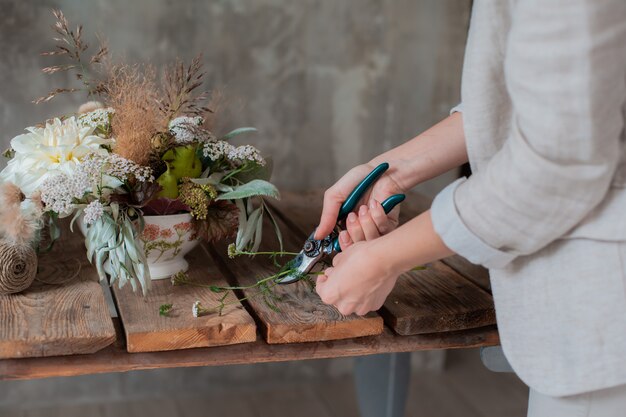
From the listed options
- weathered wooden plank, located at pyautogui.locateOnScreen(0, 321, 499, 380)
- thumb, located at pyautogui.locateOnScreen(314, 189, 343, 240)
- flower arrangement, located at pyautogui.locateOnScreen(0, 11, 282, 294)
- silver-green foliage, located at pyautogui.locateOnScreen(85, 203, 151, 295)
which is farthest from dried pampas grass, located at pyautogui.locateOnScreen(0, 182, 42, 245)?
thumb, located at pyautogui.locateOnScreen(314, 189, 343, 240)

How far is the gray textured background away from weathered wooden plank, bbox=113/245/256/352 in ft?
3.06

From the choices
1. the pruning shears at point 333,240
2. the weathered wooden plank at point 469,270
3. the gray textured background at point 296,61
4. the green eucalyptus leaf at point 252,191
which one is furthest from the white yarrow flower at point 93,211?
the gray textured background at point 296,61

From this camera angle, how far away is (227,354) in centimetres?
109

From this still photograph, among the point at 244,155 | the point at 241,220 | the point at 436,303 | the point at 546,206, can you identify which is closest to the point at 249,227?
the point at 241,220

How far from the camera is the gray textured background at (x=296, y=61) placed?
2.08 metres

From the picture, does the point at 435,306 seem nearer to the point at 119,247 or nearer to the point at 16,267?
the point at 119,247

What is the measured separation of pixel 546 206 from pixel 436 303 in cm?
47

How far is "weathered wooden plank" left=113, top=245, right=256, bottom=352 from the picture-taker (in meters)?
1.05

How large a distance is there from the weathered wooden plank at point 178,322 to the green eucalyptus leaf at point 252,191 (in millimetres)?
165

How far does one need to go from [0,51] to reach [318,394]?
1574mm

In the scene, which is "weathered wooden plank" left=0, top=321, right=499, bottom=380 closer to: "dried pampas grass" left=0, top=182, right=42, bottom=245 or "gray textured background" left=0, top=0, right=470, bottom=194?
"dried pampas grass" left=0, top=182, right=42, bottom=245

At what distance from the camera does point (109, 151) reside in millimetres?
1281

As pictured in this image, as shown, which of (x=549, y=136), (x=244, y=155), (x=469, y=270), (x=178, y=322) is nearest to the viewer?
(x=549, y=136)

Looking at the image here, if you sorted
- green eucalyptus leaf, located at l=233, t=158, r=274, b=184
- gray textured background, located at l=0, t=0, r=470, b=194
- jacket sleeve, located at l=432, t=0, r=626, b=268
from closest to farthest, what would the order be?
jacket sleeve, located at l=432, t=0, r=626, b=268, green eucalyptus leaf, located at l=233, t=158, r=274, b=184, gray textured background, located at l=0, t=0, r=470, b=194
